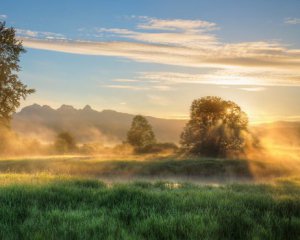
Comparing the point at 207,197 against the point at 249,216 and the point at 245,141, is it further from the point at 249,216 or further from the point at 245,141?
the point at 245,141

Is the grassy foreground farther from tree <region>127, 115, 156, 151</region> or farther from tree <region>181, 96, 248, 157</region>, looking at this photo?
tree <region>127, 115, 156, 151</region>

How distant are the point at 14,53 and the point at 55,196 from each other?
2677 centimetres

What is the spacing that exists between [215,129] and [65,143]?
40044 millimetres

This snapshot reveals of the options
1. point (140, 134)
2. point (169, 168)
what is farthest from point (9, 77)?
point (140, 134)

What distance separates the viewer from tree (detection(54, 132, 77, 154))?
8656 centimetres

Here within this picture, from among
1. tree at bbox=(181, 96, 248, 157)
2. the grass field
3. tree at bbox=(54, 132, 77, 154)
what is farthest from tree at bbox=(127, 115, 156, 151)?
the grass field

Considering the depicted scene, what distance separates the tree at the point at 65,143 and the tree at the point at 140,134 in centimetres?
1394

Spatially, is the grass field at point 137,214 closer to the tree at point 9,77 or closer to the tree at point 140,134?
the tree at point 9,77

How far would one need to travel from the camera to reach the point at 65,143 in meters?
88.9

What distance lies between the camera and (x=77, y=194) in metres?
14.7

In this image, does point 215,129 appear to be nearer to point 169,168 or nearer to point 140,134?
point 169,168

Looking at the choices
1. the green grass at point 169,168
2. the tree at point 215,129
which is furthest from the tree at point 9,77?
the tree at point 215,129

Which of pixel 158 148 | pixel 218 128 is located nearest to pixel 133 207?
pixel 218 128

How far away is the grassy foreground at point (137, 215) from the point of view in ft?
31.7
